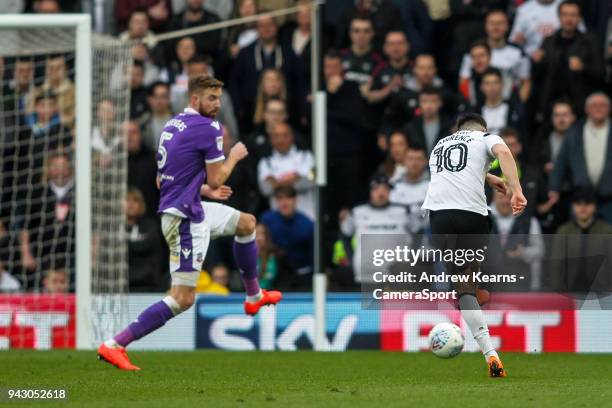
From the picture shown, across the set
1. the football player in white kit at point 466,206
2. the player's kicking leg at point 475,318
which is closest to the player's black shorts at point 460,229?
the football player in white kit at point 466,206

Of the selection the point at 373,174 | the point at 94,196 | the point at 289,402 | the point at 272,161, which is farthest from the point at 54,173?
the point at 289,402

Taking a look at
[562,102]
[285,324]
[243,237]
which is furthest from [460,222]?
[562,102]

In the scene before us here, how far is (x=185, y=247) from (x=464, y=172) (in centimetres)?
252

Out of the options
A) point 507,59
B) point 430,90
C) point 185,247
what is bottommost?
point 185,247

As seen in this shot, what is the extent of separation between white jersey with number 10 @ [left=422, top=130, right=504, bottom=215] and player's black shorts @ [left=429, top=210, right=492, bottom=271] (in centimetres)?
5

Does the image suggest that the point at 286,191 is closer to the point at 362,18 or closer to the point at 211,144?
the point at 362,18

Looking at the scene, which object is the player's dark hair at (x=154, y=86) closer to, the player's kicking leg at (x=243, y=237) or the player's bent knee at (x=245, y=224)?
the player's kicking leg at (x=243, y=237)

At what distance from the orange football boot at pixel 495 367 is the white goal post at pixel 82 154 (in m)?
5.84

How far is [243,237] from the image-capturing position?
12219mm

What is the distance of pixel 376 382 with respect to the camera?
416 inches

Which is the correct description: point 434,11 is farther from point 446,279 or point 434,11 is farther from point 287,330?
point 446,279

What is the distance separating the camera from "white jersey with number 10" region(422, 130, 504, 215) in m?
10.6

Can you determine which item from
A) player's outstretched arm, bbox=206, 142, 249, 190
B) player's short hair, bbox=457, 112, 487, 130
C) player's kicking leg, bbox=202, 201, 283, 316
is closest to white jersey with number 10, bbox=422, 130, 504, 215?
player's short hair, bbox=457, 112, 487, 130

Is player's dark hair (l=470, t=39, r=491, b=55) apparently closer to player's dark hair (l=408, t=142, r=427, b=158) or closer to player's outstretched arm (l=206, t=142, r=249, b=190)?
player's dark hair (l=408, t=142, r=427, b=158)
